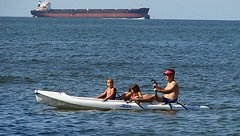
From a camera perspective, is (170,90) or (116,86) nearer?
(170,90)

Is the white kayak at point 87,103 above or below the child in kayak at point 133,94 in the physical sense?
below

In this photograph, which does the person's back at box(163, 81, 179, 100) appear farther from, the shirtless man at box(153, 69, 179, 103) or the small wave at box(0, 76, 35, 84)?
the small wave at box(0, 76, 35, 84)

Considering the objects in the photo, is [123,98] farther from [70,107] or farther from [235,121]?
[235,121]

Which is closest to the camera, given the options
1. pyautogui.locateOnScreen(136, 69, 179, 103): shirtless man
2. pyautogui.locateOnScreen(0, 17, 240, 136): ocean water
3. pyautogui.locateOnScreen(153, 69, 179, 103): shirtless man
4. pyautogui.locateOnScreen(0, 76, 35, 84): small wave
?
pyautogui.locateOnScreen(0, 17, 240, 136): ocean water

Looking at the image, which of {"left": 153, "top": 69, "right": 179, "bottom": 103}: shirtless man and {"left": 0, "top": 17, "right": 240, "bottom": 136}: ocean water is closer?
{"left": 0, "top": 17, "right": 240, "bottom": 136}: ocean water

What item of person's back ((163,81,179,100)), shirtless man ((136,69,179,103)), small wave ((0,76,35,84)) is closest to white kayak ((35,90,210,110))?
shirtless man ((136,69,179,103))

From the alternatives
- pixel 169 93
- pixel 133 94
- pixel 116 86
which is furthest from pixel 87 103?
pixel 116 86

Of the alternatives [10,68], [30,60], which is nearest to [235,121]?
[10,68]

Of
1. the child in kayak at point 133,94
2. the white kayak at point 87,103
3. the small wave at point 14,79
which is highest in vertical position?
the small wave at point 14,79

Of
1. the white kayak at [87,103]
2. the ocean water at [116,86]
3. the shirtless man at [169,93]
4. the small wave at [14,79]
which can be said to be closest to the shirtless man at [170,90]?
the shirtless man at [169,93]

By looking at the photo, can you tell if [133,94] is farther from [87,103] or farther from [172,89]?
[87,103]

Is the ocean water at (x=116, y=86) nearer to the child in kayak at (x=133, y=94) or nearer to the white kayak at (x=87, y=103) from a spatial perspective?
the white kayak at (x=87, y=103)

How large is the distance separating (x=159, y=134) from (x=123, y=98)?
431cm

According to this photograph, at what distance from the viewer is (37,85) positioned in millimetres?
29844
